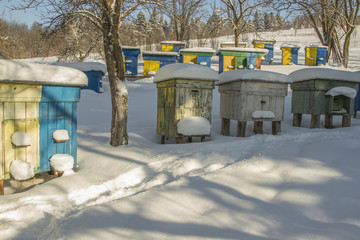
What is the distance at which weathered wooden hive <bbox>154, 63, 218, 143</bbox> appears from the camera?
5.61 meters

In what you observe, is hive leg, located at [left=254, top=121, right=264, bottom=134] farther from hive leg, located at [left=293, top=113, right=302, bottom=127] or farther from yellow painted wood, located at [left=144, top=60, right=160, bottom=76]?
yellow painted wood, located at [left=144, top=60, right=160, bottom=76]

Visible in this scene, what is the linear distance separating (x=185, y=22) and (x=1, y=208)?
24.0 meters

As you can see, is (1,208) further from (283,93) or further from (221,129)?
(283,93)

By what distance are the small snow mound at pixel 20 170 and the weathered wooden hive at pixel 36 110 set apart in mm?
70

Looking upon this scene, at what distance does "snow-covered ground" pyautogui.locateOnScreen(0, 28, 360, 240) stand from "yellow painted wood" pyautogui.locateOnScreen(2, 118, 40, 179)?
489 mm

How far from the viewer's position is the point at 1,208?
3.16 meters

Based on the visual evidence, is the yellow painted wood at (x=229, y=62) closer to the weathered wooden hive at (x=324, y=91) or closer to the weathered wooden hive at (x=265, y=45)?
the weathered wooden hive at (x=265, y=45)

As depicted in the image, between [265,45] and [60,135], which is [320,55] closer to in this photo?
[265,45]

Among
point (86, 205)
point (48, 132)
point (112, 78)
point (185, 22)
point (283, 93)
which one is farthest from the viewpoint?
point (185, 22)

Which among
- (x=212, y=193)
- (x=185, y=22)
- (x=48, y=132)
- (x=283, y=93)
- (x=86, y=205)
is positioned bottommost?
(x=86, y=205)

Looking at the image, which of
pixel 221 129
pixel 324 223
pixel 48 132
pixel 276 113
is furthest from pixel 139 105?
pixel 324 223

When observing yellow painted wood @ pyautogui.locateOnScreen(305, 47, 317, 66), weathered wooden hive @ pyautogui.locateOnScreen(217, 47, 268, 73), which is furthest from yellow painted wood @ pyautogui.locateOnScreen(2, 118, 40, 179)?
yellow painted wood @ pyautogui.locateOnScreen(305, 47, 317, 66)

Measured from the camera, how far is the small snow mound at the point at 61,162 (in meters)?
4.14

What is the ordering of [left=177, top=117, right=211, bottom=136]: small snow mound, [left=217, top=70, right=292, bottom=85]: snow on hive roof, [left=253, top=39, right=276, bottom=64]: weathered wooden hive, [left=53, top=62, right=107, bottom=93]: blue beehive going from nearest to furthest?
[left=177, top=117, right=211, bottom=136]: small snow mound < [left=217, top=70, right=292, bottom=85]: snow on hive roof < [left=53, top=62, right=107, bottom=93]: blue beehive < [left=253, top=39, right=276, bottom=64]: weathered wooden hive
